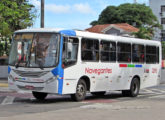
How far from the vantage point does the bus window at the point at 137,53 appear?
765 inches

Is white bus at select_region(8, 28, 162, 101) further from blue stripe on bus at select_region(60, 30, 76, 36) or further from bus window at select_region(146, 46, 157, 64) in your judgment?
bus window at select_region(146, 46, 157, 64)

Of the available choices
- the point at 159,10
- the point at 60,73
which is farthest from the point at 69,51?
the point at 159,10

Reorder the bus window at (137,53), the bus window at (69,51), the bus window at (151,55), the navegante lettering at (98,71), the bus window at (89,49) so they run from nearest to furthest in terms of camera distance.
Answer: the bus window at (69,51), the bus window at (89,49), the navegante lettering at (98,71), the bus window at (137,53), the bus window at (151,55)

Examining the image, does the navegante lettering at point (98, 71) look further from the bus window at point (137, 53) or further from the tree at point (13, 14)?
the tree at point (13, 14)

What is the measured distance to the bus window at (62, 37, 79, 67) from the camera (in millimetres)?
14992

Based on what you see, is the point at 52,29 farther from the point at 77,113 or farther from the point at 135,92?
the point at 135,92

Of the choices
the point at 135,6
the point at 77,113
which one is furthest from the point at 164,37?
the point at 77,113

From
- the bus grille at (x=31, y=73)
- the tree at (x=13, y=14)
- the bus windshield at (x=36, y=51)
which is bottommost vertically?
the bus grille at (x=31, y=73)

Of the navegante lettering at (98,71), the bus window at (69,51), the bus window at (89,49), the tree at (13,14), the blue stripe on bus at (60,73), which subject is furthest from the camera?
the tree at (13,14)

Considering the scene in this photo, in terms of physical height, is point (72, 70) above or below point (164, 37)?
below

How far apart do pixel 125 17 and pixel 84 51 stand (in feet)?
212

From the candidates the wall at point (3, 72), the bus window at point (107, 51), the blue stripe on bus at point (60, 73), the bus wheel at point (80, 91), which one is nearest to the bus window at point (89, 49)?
the bus window at point (107, 51)

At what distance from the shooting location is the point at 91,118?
10375 mm

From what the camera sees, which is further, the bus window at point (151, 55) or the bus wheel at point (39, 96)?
the bus window at point (151, 55)
